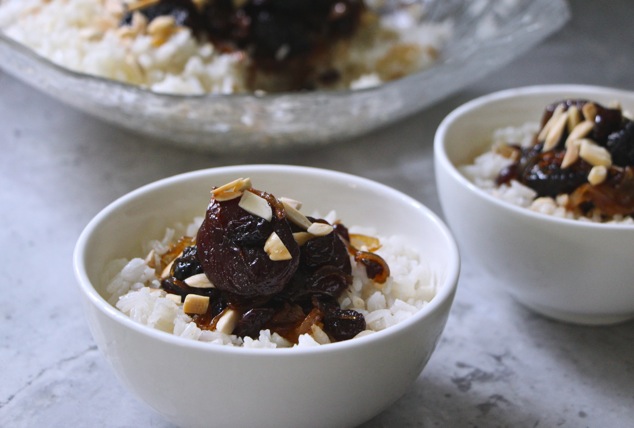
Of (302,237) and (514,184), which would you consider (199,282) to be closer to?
(302,237)

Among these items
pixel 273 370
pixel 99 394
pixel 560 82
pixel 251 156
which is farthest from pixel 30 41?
pixel 560 82

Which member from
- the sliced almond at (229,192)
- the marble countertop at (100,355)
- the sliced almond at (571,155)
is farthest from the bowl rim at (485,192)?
the sliced almond at (229,192)

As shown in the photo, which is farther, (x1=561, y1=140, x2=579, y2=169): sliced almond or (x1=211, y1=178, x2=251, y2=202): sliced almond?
(x1=561, y1=140, x2=579, y2=169): sliced almond

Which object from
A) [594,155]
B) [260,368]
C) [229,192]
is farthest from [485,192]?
[260,368]

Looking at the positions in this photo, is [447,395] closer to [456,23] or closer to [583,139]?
[583,139]

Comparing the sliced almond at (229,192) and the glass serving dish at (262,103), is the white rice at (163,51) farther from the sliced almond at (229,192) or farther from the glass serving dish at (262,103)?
the sliced almond at (229,192)

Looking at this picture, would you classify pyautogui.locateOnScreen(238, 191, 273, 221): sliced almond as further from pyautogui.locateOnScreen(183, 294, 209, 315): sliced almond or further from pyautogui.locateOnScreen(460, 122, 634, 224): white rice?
pyautogui.locateOnScreen(460, 122, 634, 224): white rice

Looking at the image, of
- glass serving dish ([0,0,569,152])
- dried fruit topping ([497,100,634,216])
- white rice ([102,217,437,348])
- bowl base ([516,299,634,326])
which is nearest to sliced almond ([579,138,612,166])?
dried fruit topping ([497,100,634,216])
